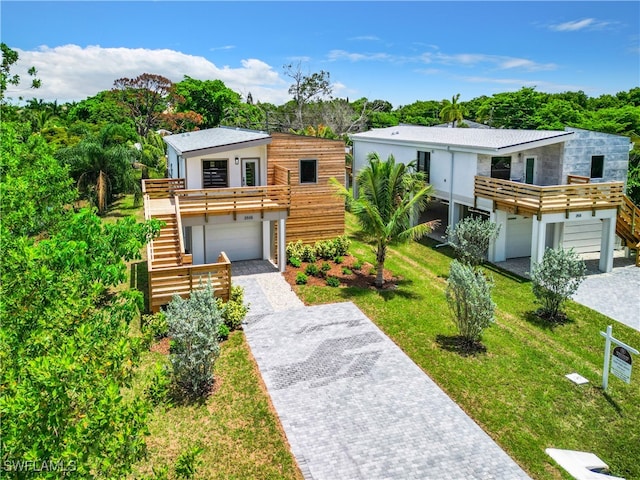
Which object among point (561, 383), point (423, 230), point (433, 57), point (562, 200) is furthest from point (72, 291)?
point (433, 57)

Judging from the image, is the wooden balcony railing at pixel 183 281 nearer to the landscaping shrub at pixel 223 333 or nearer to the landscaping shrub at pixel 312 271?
the landscaping shrub at pixel 223 333

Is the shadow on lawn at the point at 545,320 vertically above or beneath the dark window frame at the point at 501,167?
beneath

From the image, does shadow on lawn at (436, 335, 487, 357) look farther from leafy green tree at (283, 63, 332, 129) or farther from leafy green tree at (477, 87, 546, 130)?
leafy green tree at (477, 87, 546, 130)

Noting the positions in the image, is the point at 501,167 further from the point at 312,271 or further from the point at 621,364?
the point at 621,364

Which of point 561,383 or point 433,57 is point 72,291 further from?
point 433,57

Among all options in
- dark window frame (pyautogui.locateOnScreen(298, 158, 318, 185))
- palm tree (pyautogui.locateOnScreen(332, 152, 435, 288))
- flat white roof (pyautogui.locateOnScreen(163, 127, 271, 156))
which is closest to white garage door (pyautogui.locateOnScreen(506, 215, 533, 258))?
palm tree (pyautogui.locateOnScreen(332, 152, 435, 288))

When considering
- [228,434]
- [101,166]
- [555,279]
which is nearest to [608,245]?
[555,279]

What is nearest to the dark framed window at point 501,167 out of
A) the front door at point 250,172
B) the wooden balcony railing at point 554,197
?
the wooden balcony railing at point 554,197
